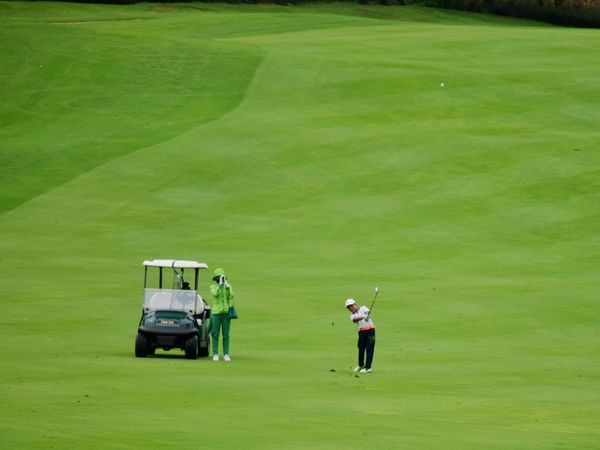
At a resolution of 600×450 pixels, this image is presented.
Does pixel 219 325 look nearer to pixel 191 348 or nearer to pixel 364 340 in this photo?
pixel 191 348

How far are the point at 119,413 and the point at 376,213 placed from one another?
2725 cm

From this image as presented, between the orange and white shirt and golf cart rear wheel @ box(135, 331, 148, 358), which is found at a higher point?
the orange and white shirt

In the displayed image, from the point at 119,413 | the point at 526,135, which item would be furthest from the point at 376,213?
the point at 119,413

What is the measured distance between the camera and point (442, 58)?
221 feet

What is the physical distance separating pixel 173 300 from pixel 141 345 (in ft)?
5.06

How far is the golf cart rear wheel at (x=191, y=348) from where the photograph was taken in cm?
2556

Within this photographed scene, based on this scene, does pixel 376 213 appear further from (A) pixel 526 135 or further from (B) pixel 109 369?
(B) pixel 109 369

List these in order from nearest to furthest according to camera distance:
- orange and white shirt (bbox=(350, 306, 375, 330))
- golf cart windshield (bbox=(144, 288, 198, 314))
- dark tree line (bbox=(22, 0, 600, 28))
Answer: orange and white shirt (bbox=(350, 306, 375, 330))
golf cart windshield (bbox=(144, 288, 198, 314))
dark tree line (bbox=(22, 0, 600, 28))

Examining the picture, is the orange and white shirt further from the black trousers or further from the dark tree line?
the dark tree line

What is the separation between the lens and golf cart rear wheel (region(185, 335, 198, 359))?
2556 cm

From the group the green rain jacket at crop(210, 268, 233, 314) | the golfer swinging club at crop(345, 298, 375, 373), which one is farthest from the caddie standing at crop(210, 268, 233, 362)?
the golfer swinging club at crop(345, 298, 375, 373)

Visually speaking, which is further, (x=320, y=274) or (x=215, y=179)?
(x=215, y=179)

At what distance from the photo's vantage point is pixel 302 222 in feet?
142

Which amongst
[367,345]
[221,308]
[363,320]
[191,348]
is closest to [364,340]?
[367,345]
